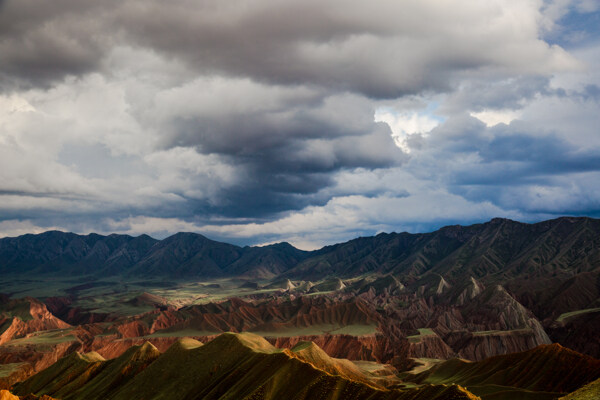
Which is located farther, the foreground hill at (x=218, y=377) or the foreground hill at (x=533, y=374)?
the foreground hill at (x=533, y=374)

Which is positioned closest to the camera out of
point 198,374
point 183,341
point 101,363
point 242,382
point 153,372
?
point 242,382

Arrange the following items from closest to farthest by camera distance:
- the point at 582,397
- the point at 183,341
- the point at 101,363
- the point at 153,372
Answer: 1. the point at 582,397
2. the point at 153,372
3. the point at 183,341
4. the point at 101,363

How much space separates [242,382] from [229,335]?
24.9 meters

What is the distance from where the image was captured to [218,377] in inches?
4360

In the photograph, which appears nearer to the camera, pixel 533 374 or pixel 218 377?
pixel 218 377

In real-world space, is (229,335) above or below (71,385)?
above

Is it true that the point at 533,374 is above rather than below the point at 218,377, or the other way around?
below

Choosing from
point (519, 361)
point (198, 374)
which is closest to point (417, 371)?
point (519, 361)

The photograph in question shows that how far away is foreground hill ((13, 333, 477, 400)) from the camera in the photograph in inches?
3327

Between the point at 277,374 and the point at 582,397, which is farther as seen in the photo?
the point at 277,374

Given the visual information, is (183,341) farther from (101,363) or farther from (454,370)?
(454,370)

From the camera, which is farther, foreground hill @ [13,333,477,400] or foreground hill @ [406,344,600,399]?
foreground hill @ [406,344,600,399]

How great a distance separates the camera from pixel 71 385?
13625 cm

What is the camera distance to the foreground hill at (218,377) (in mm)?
84500
